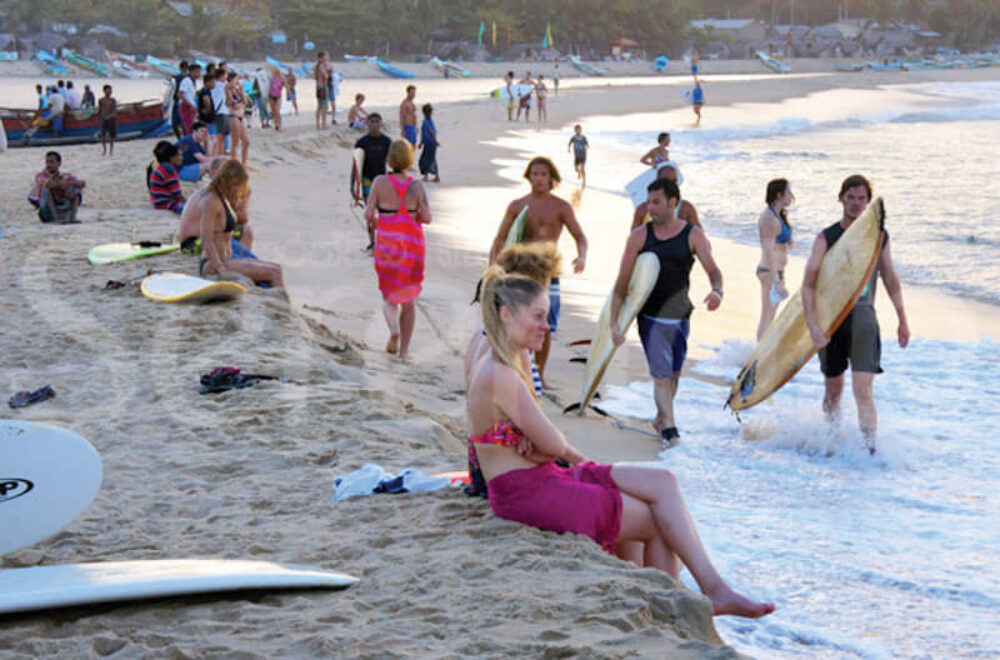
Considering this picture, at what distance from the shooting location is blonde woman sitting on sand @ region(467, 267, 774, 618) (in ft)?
11.1

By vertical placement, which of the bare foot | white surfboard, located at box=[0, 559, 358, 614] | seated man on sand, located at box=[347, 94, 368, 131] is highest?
seated man on sand, located at box=[347, 94, 368, 131]

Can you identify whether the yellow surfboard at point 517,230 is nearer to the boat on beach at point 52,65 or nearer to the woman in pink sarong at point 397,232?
the woman in pink sarong at point 397,232

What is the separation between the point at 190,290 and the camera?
7359 mm

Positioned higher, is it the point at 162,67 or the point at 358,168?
the point at 162,67

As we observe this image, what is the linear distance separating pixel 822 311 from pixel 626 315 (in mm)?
1049

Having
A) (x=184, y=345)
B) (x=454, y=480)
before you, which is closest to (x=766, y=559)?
(x=454, y=480)

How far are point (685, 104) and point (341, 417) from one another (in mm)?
44402

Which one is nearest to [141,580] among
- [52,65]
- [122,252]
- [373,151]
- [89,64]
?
[122,252]

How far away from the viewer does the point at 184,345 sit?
255 inches

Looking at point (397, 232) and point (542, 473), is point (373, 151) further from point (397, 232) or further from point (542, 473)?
point (542, 473)

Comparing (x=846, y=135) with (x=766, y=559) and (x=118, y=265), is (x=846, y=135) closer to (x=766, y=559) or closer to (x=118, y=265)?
(x=118, y=265)

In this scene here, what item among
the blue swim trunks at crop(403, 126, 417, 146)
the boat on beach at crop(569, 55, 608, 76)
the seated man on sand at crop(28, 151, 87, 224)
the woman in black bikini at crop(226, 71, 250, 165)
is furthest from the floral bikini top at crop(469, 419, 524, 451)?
the boat on beach at crop(569, 55, 608, 76)

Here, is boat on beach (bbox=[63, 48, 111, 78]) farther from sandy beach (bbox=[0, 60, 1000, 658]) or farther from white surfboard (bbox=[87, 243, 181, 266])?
white surfboard (bbox=[87, 243, 181, 266])

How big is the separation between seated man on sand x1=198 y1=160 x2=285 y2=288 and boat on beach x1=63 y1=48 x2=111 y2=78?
4983cm
